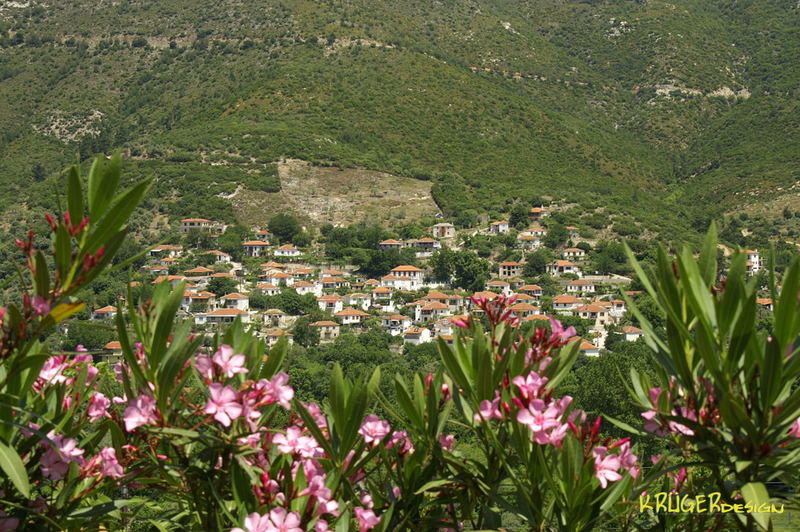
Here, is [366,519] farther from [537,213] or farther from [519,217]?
[537,213]

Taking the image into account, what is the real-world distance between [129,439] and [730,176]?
67541 mm

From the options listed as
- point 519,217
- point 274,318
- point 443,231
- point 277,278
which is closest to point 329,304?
point 274,318

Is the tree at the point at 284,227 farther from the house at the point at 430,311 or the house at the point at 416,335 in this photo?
the house at the point at 416,335

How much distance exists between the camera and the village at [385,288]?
3528cm

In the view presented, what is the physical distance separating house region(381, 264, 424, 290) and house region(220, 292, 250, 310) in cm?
1004

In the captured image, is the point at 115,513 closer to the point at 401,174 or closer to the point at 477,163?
the point at 401,174

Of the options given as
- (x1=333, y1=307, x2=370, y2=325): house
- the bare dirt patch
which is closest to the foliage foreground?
(x1=333, y1=307, x2=370, y2=325): house

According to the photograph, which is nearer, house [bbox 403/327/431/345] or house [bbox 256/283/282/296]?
house [bbox 403/327/431/345]

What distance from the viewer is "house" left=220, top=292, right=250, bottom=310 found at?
37938 mm

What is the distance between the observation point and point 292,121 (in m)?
65.8

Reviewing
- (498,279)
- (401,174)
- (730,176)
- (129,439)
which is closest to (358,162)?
(401,174)

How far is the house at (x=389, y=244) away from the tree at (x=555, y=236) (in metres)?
9.91

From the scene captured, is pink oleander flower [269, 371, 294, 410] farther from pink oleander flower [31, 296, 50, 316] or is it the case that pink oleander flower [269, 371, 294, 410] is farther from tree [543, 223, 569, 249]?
tree [543, 223, 569, 249]

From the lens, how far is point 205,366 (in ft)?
4.09
